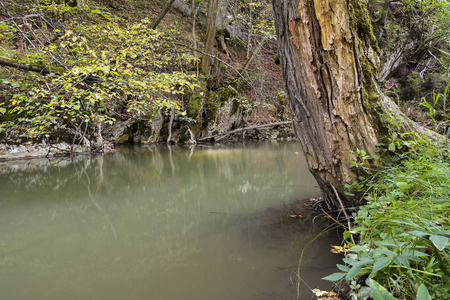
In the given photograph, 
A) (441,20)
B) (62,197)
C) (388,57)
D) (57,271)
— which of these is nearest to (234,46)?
(388,57)

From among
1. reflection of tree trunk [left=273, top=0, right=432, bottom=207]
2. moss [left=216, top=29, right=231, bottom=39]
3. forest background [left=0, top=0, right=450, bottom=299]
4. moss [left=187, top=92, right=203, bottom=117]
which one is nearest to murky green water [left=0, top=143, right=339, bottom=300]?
forest background [left=0, top=0, right=450, bottom=299]

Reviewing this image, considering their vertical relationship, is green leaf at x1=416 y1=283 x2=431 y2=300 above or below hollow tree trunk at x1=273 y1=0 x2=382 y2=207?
below

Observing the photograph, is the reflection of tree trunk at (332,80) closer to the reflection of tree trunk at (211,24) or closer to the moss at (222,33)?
the reflection of tree trunk at (211,24)

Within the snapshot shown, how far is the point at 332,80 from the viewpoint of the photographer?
2.11 metres

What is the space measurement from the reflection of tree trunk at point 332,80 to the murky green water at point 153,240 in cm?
96

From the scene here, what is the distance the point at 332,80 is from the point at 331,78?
0.02 meters

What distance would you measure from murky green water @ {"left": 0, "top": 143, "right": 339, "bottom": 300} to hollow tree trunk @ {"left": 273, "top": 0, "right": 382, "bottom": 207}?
3.14ft

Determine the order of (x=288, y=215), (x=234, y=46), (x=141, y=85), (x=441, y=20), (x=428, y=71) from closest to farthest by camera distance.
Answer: (x=288, y=215) → (x=141, y=85) → (x=441, y=20) → (x=428, y=71) → (x=234, y=46)

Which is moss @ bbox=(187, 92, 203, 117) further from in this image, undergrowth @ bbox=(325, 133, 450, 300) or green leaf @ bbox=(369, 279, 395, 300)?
green leaf @ bbox=(369, 279, 395, 300)

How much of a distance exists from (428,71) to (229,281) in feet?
47.5

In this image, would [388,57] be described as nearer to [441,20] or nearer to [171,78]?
[441,20]

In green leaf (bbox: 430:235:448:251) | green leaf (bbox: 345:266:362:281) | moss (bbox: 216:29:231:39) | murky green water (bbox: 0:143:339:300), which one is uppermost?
moss (bbox: 216:29:231:39)

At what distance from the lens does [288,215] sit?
131 inches

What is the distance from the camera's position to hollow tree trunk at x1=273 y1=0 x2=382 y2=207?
2029 millimetres
